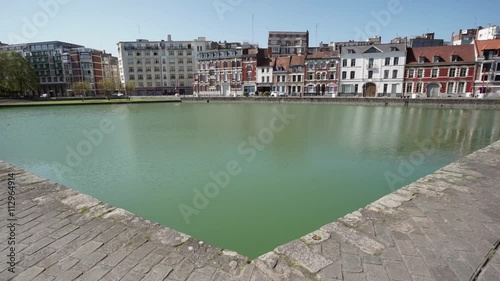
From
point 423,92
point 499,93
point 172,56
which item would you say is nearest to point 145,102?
point 172,56

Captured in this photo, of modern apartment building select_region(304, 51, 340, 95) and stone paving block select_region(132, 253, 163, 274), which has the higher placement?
modern apartment building select_region(304, 51, 340, 95)

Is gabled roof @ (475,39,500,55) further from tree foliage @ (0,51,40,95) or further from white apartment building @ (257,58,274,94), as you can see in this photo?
tree foliage @ (0,51,40,95)

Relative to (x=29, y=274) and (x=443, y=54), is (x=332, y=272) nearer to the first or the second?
(x=29, y=274)

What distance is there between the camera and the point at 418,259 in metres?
2.88

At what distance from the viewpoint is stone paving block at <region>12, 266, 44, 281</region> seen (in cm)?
264

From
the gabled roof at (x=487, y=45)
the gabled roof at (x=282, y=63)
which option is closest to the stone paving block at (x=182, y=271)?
the gabled roof at (x=487, y=45)

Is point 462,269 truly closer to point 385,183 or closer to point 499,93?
point 385,183

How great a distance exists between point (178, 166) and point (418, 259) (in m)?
8.22

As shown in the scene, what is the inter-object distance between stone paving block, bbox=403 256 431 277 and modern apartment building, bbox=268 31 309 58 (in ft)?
236

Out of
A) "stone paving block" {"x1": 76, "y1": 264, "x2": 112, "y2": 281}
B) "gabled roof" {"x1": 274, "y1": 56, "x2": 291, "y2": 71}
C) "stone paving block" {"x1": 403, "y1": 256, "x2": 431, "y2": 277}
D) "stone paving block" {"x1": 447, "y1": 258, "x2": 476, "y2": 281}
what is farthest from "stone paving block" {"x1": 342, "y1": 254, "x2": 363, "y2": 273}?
"gabled roof" {"x1": 274, "y1": 56, "x2": 291, "y2": 71}

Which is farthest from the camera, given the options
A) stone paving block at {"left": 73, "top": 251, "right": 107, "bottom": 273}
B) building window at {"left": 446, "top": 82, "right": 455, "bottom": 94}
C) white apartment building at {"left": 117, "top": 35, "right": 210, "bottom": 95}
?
white apartment building at {"left": 117, "top": 35, "right": 210, "bottom": 95}

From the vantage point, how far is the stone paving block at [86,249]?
3006 mm

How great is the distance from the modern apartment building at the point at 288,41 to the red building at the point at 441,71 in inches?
1182

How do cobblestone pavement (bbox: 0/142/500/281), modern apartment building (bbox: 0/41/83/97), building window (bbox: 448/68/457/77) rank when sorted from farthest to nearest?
1. modern apartment building (bbox: 0/41/83/97)
2. building window (bbox: 448/68/457/77)
3. cobblestone pavement (bbox: 0/142/500/281)
